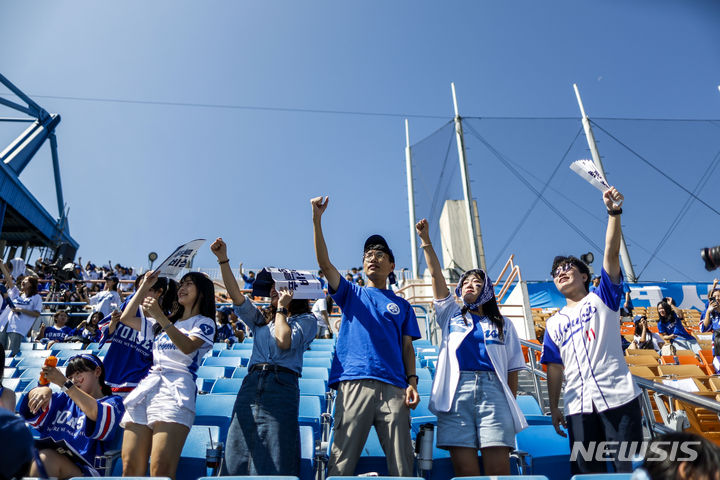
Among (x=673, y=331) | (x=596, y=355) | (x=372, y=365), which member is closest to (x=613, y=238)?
(x=596, y=355)

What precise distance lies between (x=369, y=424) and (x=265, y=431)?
1.60ft

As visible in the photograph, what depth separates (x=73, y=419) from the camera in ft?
7.45

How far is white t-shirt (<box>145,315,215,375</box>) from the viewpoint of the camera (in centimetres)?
222

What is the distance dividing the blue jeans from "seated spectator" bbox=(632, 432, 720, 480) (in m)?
1.45

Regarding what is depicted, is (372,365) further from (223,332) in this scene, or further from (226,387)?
(223,332)

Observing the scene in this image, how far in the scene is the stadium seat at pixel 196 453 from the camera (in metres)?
2.32

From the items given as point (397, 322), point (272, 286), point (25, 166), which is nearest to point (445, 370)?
point (397, 322)

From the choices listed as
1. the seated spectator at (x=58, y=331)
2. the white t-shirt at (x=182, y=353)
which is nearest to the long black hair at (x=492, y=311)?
the white t-shirt at (x=182, y=353)

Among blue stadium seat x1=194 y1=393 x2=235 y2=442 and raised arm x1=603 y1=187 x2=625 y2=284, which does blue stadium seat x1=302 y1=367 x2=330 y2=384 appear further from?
raised arm x1=603 y1=187 x2=625 y2=284

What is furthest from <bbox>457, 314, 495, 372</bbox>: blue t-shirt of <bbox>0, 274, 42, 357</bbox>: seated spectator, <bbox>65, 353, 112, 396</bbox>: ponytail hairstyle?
<bbox>0, 274, 42, 357</bbox>: seated spectator

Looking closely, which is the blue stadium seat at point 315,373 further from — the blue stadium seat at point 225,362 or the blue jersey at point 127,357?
the blue jersey at point 127,357

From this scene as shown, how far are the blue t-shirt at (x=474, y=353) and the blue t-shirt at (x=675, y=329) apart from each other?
251 inches

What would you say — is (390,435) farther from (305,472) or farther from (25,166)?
(25,166)

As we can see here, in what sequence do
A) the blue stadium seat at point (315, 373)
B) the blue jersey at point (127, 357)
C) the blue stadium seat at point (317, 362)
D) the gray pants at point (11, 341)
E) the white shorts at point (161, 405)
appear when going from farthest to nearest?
the gray pants at point (11, 341) < the blue stadium seat at point (317, 362) < the blue stadium seat at point (315, 373) < the blue jersey at point (127, 357) < the white shorts at point (161, 405)
